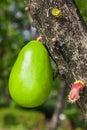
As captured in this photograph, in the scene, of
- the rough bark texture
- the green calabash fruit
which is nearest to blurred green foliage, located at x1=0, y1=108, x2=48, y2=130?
the green calabash fruit

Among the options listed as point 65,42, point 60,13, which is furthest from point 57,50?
point 60,13

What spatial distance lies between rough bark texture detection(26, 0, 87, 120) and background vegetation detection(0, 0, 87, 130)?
28 cm

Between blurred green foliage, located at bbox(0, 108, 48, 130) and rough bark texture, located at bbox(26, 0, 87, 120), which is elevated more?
rough bark texture, located at bbox(26, 0, 87, 120)

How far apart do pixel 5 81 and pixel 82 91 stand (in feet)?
18.2

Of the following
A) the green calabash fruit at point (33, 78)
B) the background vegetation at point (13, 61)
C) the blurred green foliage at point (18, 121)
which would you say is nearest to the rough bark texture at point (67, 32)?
the green calabash fruit at point (33, 78)

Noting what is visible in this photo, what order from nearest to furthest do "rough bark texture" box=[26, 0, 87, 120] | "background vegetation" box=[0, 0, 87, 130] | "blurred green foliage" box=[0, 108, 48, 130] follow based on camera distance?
"rough bark texture" box=[26, 0, 87, 120]
"background vegetation" box=[0, 0, 87, 130]
"blurred green foliage" box=[0, 108, 48, 130]

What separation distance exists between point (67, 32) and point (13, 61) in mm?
3655

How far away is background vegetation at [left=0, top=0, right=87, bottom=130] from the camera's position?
5.53 metres

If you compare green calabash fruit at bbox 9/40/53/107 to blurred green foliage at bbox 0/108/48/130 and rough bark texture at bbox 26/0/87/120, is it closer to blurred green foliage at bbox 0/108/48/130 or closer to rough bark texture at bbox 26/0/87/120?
rough bark texture at bbox 26/0/87/120

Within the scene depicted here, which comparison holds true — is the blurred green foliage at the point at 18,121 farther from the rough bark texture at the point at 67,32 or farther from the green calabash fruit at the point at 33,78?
the rough bark texture at the point at 67,32

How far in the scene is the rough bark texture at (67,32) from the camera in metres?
1.69

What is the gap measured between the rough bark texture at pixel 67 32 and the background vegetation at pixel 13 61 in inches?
10.9

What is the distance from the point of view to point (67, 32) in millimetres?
1690

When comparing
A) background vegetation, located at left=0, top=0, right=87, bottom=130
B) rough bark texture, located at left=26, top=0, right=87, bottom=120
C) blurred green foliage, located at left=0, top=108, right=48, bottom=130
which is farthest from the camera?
blurred green foliage, located at left=0, top=108, right=48, bottom=130
